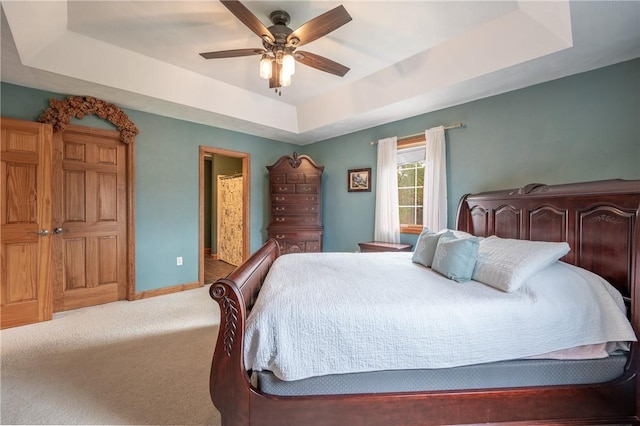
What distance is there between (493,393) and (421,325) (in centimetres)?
51

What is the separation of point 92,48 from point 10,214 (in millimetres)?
1817

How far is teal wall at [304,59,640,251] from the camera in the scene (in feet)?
7.18

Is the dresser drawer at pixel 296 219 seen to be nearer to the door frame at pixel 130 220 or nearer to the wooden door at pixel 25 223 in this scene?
the door frame at pixel 130 220

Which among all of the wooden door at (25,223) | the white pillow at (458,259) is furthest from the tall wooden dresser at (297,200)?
the white pillow at (458,259)

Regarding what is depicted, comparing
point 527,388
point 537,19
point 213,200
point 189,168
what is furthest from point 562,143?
point 213,200

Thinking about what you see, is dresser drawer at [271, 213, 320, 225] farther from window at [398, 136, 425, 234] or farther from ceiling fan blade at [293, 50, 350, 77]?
ceiling fan blade at [293, 50, 350, 77]

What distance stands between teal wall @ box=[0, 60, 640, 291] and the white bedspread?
1.44 meters

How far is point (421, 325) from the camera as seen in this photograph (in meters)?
1.31

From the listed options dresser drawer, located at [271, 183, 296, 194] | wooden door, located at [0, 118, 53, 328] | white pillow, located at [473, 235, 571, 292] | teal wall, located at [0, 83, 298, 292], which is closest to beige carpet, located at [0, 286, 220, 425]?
wooden door, located at [0, 118, 53, 328]

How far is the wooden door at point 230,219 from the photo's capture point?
17.4 ft

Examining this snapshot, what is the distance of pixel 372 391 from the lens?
1.31 m

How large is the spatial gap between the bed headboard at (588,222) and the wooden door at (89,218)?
4291 millimetres

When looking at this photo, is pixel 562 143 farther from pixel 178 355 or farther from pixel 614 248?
pixel 178 355

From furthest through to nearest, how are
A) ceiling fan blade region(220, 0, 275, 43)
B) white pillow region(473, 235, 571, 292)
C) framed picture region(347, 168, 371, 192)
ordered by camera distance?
framed picture region(347, 168, 371, 192) → ceiling fan blade region(220, 0, 275, 43) → white pillow region(473, 235, 571, 292)
